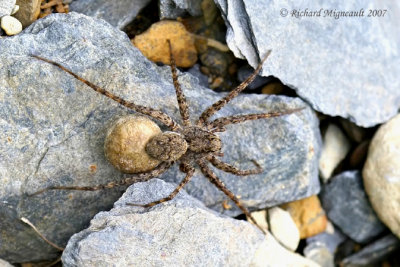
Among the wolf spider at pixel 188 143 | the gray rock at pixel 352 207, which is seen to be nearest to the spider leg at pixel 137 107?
the wolf spider at pixel 188 143

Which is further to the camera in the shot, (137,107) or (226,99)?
(226,99)

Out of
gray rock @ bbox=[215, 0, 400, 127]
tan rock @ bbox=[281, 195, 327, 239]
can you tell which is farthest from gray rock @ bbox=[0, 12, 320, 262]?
tan rock @ bbox=[281, 195, 327, 239]

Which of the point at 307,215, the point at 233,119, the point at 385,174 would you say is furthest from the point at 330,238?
the point at 233,119

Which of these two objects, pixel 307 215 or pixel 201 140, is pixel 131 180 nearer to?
pixel 201 140

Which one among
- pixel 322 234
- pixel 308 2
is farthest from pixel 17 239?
pixel 308 2

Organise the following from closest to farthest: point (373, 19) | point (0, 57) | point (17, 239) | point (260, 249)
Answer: point (0, 57)
point (17, 239)
point (260, 249)
point (373, 19)

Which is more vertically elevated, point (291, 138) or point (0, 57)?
point (0, 57)

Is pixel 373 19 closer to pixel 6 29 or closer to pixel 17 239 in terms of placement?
pixel 6 29
